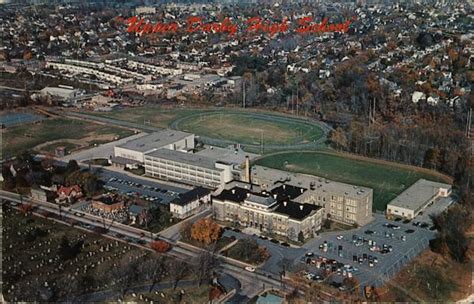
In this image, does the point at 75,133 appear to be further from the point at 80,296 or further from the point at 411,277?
the point at 411,277

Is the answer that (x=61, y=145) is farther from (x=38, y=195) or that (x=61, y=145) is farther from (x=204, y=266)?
(x=204, y=266)

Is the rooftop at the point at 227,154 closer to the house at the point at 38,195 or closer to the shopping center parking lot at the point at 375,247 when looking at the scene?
the shopping center parking lot at the point at 375,247

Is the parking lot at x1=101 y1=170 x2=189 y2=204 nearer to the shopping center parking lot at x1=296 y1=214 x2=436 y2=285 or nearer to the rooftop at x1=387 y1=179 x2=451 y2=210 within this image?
the shopping center parking lot at x1=296 y1=214 x2=436 y2=285

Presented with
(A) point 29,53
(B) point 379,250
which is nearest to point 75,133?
(B) point 379,250

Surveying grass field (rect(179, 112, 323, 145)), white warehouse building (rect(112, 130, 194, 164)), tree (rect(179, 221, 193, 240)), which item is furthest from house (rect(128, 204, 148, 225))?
grass field (rect(179, 112, 323, 145))

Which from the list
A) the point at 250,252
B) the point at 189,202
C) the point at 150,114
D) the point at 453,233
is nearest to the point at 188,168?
the point at 189,202

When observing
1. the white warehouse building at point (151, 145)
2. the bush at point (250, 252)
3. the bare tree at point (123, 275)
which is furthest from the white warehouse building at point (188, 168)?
the bare tree at point (123, 275)
